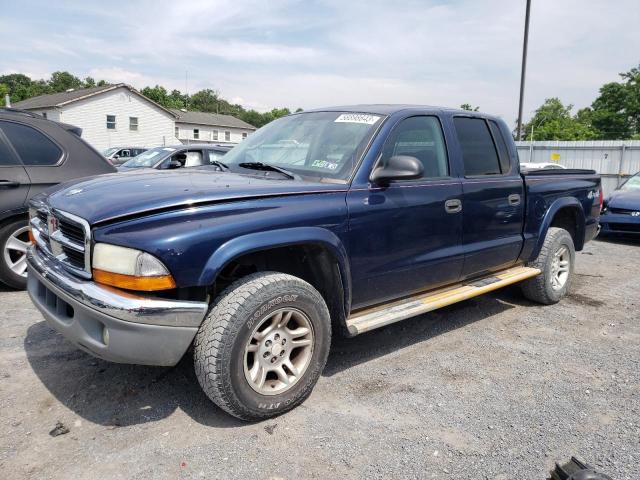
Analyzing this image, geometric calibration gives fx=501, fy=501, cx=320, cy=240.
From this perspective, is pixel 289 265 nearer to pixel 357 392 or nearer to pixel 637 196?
pixel 357 392

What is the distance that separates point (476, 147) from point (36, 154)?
4.27 metres

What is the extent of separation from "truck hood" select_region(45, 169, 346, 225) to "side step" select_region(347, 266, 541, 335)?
88 cm

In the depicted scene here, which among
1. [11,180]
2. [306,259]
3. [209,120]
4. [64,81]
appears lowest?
[306,259]

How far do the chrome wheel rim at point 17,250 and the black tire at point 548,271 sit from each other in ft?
16.3

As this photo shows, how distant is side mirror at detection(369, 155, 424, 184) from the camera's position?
10.4ft

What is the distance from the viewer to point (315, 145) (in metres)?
3.60

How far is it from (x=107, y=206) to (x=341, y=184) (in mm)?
1379

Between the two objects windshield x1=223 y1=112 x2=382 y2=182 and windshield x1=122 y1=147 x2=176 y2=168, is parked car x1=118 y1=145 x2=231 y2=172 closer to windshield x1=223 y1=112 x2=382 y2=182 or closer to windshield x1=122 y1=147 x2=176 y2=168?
windshield x1=122 y1=147 x2=176 y2=168

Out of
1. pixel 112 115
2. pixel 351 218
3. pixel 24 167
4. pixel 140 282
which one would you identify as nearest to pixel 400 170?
pixel 351 218

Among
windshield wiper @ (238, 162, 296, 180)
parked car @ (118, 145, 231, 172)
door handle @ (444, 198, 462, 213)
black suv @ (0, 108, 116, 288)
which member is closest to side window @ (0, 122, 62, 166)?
black suv @ (0, 108, 116, 288)

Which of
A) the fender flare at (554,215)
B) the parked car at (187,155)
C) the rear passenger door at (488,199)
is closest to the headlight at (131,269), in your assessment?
the rear passenger door at (488,199)

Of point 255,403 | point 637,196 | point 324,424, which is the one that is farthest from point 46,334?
point 637,196

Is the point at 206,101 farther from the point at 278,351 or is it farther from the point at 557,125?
the point at 278,351

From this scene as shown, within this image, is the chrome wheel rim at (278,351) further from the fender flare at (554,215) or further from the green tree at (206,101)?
the green tree at (206,101)
